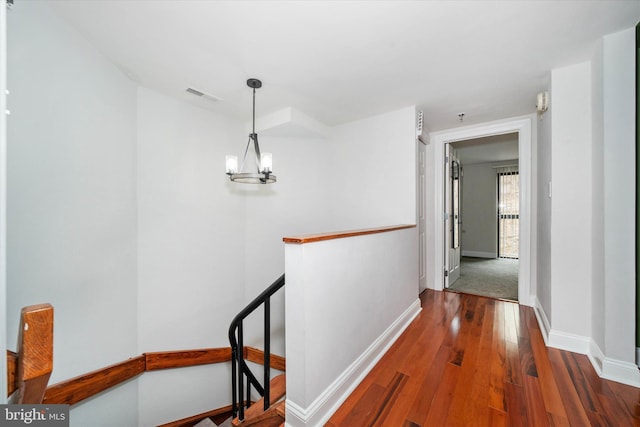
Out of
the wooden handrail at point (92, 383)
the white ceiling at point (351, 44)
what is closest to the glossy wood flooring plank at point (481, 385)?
the white ceiling at point (351, 44)

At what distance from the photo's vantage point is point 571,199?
6.65 ft

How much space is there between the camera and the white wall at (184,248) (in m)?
2.41

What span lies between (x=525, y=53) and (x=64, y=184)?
11.6 ft

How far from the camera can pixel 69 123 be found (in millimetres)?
1721

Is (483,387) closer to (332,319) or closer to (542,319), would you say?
(332,319)

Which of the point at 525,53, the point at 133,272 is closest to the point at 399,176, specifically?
the point at 525,53

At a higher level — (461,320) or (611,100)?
(611,100)

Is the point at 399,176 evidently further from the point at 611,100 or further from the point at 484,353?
the point at 484,353

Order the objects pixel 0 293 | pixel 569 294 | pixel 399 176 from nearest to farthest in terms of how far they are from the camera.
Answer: pixel 0 293, pixel 569 294, pixel 399 176

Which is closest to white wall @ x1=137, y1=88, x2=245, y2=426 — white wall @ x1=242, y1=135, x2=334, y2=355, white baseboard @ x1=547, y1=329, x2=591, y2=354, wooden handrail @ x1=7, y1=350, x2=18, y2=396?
white wall @ x1=242, y1=135, x2=334, y2=355

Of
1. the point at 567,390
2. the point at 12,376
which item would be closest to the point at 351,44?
the point at 12,376

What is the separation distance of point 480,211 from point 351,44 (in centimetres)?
655

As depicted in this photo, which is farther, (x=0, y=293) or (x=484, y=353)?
(x=484, y=353)

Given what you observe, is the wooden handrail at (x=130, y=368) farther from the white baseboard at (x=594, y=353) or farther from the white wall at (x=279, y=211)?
the white baseboard at (x=594, y=353)
